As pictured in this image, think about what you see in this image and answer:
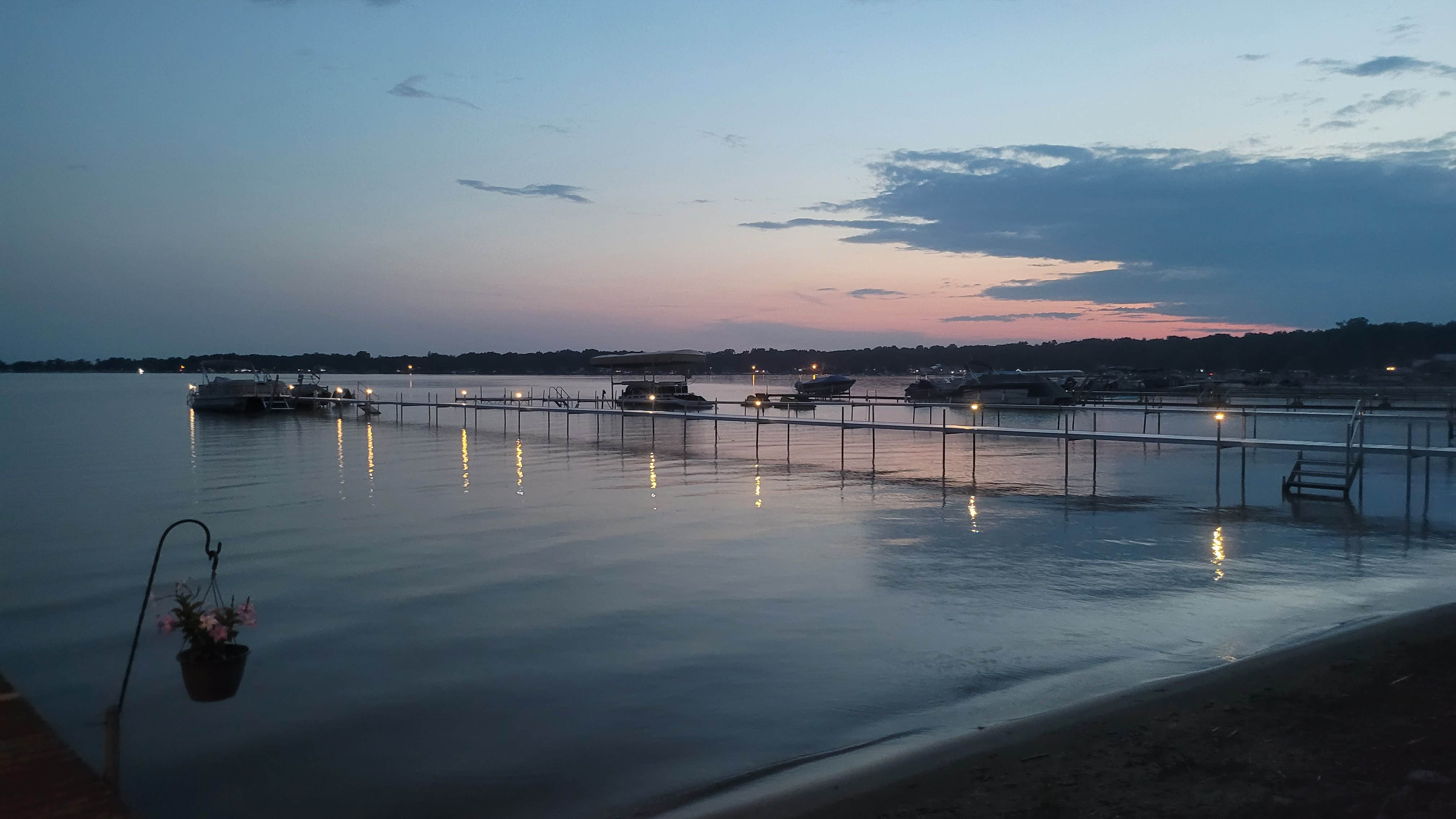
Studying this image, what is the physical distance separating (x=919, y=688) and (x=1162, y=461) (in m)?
20.0

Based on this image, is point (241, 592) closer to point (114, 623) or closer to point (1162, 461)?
point (114, 623)

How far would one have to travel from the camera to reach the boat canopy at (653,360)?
44531 millimetres

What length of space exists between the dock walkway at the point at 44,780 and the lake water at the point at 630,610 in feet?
2.16

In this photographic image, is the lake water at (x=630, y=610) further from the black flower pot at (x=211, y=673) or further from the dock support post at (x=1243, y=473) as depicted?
the black flower pot at (x=211, y=673)

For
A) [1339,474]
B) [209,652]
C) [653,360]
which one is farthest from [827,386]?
[209,652]

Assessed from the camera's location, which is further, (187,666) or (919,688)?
(919,688)

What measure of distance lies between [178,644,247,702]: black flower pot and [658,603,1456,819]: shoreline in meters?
2.61

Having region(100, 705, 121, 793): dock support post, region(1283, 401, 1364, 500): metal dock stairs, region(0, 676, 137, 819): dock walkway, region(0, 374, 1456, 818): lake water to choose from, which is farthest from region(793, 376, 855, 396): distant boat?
region(100, 705, 121, 793): dock support post

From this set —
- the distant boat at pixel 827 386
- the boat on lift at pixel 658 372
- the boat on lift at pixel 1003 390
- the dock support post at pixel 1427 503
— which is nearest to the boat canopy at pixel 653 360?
the boat on lift at pixel 658 372

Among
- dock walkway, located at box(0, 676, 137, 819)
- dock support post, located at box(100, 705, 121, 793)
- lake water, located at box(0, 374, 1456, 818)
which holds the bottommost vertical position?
lake water, located at box(0, 374, 1456, 818)

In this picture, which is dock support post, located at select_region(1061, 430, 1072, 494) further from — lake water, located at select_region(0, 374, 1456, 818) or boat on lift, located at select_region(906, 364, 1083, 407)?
boat on lift, located at select_region(906, 364, 1083, 407)

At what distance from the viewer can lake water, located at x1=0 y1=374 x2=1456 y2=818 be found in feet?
19.9

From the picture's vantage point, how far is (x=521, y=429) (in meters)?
39.6

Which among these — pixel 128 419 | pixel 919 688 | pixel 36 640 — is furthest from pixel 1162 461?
pixel 128 419
